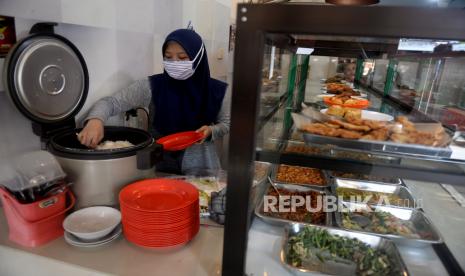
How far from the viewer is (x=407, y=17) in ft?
1.82

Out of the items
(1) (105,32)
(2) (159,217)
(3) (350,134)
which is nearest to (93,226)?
(2) (159,217)

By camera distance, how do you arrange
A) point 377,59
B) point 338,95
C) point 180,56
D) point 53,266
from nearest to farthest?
point 53,266 → point 338,95 → point 377,59 → point 180,56

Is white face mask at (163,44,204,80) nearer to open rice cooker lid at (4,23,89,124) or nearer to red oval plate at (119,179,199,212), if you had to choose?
open rice cooker lid at (4,23,89,124)

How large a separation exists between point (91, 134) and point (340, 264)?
39.5 inches

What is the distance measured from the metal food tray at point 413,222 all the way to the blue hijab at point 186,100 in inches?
36.3

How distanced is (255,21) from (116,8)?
4.25 ft

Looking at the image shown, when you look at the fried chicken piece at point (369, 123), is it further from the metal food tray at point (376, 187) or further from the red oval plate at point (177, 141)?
the red oval plate at point (177, 141)

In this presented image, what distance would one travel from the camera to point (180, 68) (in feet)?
5.02

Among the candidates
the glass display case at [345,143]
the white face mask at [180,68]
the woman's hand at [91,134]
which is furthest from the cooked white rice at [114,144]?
the glass display case at [345,143]

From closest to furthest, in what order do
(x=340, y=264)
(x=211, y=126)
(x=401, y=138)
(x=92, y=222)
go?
(x=401, y=138)
(x=340, y=264)
(x=92, y=222)
(x=211, y=126)

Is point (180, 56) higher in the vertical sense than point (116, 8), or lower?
lower

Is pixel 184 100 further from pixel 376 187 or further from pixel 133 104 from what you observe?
pixel 376 187

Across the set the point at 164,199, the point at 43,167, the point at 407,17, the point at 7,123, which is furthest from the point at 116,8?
the point at 407,17

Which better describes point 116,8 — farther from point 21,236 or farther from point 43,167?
point 21,236
